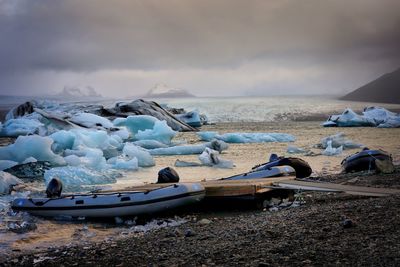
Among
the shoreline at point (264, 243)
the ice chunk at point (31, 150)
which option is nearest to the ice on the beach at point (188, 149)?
the ice chunk at point (31, 150)

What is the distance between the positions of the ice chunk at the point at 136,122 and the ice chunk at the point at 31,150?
9.60m

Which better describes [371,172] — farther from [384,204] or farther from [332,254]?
[332,254]

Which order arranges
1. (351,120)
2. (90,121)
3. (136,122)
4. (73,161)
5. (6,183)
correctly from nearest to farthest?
(6,183)
(73,161)
(90,121)
(136,122)
(351,120)

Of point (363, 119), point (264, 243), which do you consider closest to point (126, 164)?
point (264, 243)

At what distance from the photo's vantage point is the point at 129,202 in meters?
6.69

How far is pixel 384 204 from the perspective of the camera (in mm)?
5379

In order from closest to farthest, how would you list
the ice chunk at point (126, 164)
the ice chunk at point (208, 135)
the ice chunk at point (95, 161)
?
the ice chunk at point (95, 161)
the ice chunk at point (126, 164)
the ice chunk at point (208, 135)

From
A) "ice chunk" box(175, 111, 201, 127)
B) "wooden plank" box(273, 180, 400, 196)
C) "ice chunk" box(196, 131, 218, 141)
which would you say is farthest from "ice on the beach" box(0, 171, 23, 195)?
"ice chunk" box(175, 111, 201, 127)

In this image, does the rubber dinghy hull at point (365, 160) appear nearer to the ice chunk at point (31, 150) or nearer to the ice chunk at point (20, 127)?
the ice chunk at point (31, 150)

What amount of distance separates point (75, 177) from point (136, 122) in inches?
485

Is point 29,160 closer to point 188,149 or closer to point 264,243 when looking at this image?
point 188,149

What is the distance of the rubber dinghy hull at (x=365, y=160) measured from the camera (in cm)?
955

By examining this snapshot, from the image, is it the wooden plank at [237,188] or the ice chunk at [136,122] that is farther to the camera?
the ice chunk at [136,122]

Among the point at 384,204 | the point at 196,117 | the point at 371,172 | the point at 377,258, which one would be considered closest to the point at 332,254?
the point at 377,258
